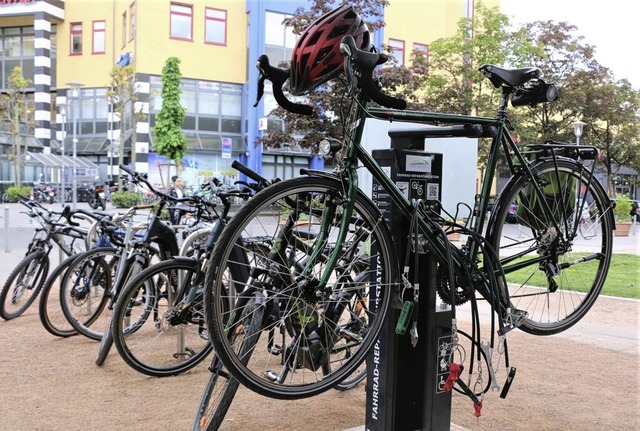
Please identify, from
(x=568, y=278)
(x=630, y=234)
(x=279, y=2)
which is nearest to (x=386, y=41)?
(x=279, y=2)

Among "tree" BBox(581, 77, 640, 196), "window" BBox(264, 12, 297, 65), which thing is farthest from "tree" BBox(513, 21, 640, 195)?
"window" BBox(264, 12, 297, 65)

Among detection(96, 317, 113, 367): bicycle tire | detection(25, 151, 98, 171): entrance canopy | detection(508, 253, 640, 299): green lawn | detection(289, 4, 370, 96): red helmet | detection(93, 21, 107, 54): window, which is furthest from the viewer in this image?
detection(93, 21, 107, 54): window

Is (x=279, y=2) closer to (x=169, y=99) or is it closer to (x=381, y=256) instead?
(x=169, y=99)

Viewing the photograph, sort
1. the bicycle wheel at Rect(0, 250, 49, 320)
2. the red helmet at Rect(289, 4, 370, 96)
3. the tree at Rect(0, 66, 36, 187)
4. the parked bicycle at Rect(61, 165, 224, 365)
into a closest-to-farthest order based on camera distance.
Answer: the red helmet at Rect(289, 4, 370, 96) → the parked bicycle at Rect(61, 165, 224, 365) → the bicycle wheel at Rect(0, 250, 49, 320) → the tree at Rect(0, 66, 36, 187)

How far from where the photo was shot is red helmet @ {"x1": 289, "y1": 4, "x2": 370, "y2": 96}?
2531 millimetres

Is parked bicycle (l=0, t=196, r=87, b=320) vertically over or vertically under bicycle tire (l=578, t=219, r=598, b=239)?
under

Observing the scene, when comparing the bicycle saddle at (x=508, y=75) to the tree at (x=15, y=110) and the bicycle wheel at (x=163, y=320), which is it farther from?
the tree at (x=15, y=110)

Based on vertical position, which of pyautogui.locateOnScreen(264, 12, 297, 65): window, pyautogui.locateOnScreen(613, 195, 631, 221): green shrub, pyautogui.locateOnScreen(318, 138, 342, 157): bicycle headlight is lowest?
pyautogui.locateOnScreen(613, 195, 631, 221): green shrub

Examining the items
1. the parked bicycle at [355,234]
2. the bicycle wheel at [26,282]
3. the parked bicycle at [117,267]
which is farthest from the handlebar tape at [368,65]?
the bicycle wheel at [26,282]

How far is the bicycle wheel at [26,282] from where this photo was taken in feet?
21.3

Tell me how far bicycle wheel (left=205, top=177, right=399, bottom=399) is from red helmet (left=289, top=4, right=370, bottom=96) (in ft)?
1.39

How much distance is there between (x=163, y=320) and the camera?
475cm

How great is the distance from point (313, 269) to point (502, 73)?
1469mm

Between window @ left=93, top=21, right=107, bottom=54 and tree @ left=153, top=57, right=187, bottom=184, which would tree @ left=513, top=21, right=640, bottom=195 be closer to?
tree @ left=153, top=57, right=187, bottom=184
